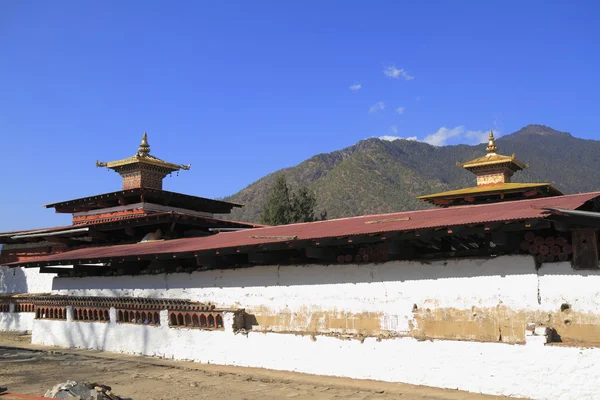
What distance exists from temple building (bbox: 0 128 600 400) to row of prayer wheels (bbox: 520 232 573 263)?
0.05 ft

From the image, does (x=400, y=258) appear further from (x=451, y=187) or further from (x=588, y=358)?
(x=451, y=187)

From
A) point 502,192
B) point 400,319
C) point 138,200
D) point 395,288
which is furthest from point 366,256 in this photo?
point 502,192

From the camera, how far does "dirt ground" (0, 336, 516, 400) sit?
8.07 m

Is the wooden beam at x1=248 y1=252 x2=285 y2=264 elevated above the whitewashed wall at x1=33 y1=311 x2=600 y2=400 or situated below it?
above

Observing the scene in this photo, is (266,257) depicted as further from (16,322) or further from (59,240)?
(59,240)

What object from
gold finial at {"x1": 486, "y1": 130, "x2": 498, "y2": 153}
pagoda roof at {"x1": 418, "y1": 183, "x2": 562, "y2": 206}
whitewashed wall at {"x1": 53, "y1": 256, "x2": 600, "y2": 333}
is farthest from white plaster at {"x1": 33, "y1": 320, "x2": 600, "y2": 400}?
gold finial at {"x1": 486, "y1": 130, "x2": 498, "y2": 153}

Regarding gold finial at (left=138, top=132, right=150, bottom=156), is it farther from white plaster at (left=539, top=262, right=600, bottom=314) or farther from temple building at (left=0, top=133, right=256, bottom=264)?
white plaster at (left=539, top=262, right=600, bottom=314)

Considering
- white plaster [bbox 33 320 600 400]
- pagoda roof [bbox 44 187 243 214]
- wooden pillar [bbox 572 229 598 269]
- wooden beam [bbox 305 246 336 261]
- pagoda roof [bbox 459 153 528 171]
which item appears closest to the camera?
white plaster [bbox 33 320 600 400]

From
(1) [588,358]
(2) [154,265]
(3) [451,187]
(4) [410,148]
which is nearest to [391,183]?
(3) [451,187]

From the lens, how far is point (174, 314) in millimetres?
12117

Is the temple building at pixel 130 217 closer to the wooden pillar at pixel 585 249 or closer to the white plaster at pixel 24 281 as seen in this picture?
the white plaster at pixel 24 281

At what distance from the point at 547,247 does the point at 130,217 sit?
19.0m

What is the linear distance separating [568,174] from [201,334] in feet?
412

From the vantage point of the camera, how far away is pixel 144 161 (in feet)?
92.2
